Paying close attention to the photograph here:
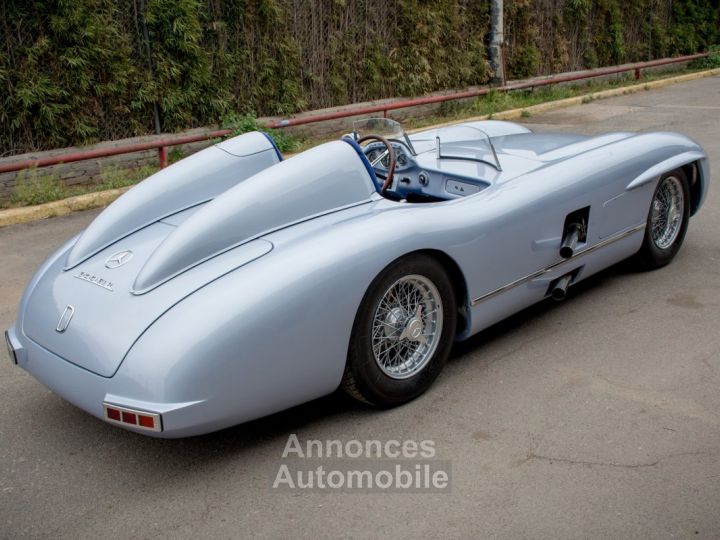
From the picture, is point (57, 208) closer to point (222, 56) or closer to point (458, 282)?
point (222, 56)

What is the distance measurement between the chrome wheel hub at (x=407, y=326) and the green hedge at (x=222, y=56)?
20.7 ft

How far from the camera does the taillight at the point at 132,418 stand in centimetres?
305

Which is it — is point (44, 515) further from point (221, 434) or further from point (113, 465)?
point (221, 434)

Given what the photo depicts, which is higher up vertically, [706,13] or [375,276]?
[706,13]

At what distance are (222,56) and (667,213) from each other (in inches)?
256

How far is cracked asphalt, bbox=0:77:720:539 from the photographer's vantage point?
9.80 ft

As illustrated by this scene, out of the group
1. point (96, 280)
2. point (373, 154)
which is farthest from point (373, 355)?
point (373, 154)

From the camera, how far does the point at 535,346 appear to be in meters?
4.37

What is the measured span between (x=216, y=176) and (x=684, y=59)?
15.8 meters

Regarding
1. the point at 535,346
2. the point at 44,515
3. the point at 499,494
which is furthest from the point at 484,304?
the point at 44,515

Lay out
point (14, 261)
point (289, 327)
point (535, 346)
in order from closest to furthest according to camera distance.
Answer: point (289, 327) < point (535, 346) < point (14, 261)

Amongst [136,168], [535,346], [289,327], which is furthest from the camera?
[136,168]

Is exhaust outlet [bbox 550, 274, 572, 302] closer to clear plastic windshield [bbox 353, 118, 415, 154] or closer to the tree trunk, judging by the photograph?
clear plastic windshield [bbox 353, 118, 415, 154]

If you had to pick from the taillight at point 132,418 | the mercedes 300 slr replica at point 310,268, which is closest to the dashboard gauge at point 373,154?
the mercedes 300 slr replica at point 310,268
